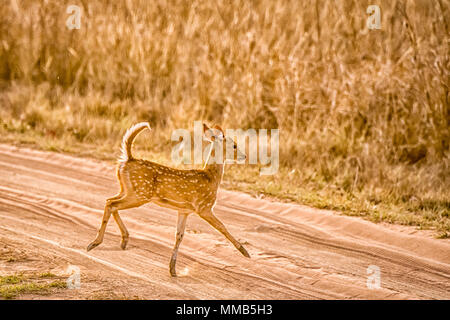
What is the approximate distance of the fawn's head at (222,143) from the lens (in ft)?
18.6

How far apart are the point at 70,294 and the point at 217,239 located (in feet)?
6.40

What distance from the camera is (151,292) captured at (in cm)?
535

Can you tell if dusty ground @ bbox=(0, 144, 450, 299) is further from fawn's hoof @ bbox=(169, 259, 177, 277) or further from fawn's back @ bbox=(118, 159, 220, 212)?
fawn's back @ bbox=(118, 159, 220, 212)

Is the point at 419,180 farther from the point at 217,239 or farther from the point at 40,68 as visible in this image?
the point at 40,68

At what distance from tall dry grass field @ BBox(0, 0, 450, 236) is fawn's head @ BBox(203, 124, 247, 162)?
7.68ft

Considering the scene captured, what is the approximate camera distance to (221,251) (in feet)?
21.2

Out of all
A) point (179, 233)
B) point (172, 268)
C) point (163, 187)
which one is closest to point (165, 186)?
point (163, 187)

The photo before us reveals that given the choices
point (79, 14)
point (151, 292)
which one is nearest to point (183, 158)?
point (151, 292)

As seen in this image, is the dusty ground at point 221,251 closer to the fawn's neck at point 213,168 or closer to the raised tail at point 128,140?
the fawn's neck at point 213,168

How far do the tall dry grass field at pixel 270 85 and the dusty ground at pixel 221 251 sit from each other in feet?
1.91

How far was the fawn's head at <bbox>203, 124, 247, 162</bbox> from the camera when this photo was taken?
5.68 m

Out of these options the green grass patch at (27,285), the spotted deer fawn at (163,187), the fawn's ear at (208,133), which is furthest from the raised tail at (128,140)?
the green grass patch at (27,285)
